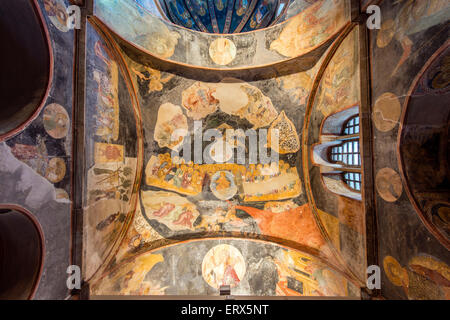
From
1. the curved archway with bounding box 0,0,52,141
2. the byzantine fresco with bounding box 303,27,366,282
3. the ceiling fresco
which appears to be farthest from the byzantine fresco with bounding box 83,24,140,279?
the byzantine fresco with bounding box 303,27,366,282

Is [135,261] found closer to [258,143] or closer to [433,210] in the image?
[258,143]

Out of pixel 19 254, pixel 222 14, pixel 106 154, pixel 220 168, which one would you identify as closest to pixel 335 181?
pixel 220 168

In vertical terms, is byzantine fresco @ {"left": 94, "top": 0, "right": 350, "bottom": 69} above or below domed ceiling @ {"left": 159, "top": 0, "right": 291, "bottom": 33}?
below

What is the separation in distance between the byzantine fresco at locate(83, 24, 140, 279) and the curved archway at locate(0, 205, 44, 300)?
107cm

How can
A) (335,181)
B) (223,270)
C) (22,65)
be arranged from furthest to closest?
(223,270) < (335,181) < (22,65)

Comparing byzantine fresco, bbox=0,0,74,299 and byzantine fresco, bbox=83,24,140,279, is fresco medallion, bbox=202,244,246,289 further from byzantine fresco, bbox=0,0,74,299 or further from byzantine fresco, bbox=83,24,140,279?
byzantine fresco, bbox=0,0,74,299

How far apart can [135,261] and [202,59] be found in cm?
803

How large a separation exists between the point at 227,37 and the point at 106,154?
20.0ft

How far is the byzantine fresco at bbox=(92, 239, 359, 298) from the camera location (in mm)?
Result: 7059

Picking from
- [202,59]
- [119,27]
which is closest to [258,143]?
[202,59]

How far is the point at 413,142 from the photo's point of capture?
4395 mm

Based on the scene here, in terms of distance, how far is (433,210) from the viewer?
4133mm

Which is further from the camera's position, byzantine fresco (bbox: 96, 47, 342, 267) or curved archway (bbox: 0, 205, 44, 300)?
byzantine fresco (bbox: 96, 47, 342, 267)

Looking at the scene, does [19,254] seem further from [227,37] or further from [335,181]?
[335,181]
